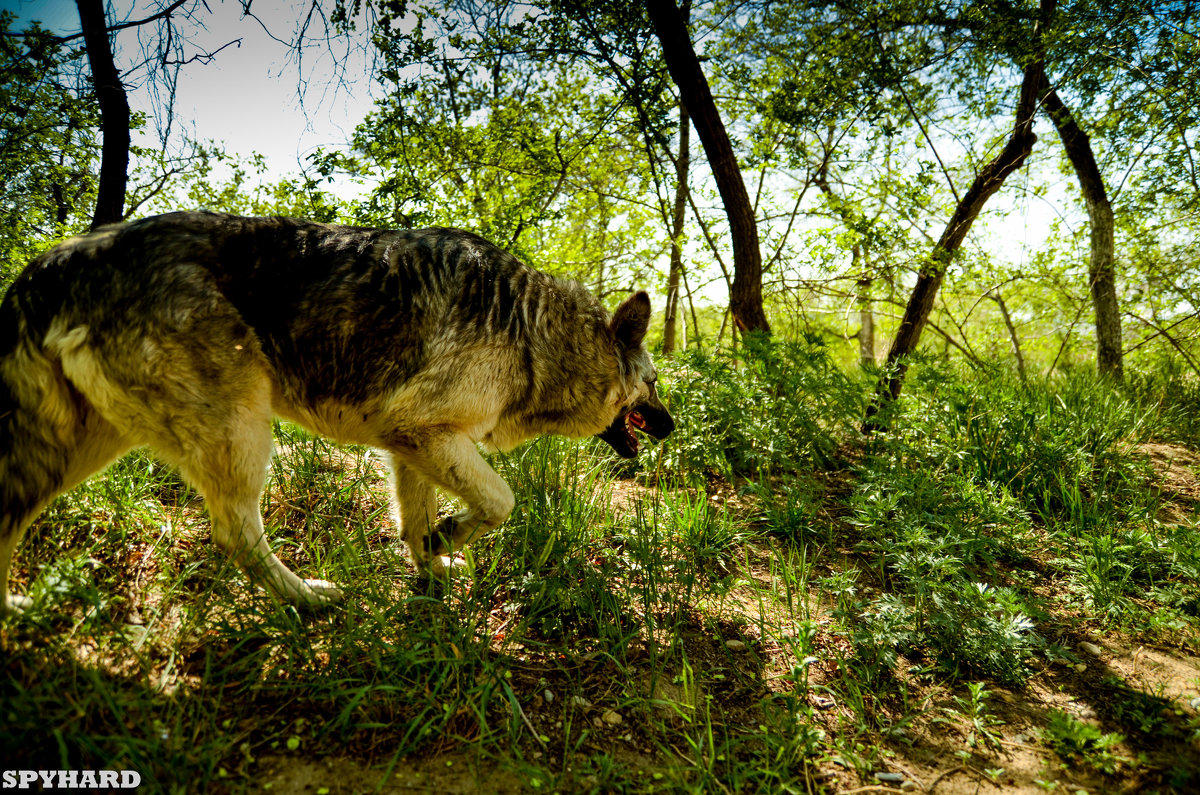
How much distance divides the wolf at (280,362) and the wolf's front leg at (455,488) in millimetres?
10

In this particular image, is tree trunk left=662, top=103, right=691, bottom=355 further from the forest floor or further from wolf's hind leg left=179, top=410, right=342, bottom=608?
wolf's hind leg left=179, top=410, right=342, bottom=608

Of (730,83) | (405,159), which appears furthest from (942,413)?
(405,159)

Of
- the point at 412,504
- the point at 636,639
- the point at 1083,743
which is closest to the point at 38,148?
the point at 412,504

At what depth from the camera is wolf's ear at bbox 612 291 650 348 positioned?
3609mm

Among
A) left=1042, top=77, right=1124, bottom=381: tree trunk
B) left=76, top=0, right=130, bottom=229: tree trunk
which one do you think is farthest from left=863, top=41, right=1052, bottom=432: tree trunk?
left=76, top=0, right=130, bottom=229: tree trunk

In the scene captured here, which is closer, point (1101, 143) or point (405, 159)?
point (405, 159)

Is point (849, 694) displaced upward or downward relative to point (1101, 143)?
downward

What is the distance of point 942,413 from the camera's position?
186 inches

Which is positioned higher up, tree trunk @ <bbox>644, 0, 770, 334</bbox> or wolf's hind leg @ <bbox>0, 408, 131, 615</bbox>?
tree trunk @ <bbox>644, 0, 770, 334</bbox>

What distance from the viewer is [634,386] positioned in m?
3.85

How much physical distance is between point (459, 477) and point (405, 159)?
3835 millimetres

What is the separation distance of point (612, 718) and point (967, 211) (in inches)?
239

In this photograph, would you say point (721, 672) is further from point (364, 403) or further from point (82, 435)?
point (82, 435)

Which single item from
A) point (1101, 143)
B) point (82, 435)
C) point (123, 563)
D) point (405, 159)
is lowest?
point (123, 563)
